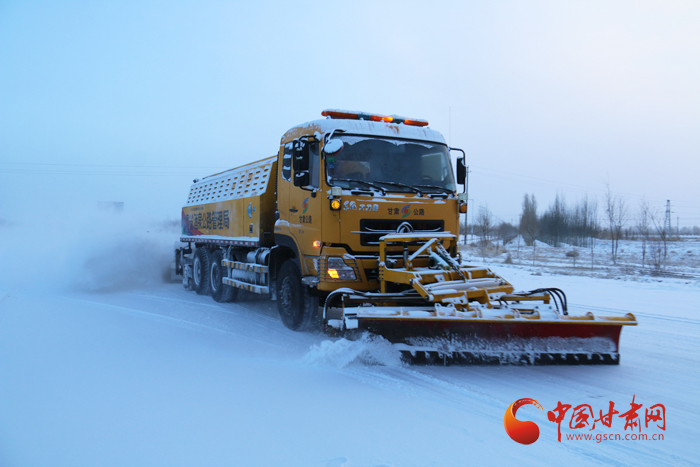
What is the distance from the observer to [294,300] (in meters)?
6.73

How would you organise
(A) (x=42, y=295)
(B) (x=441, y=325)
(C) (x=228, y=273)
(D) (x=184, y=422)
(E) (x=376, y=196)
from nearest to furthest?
1. (D) (x=184, y=422)
2. (B) (x=441, y=325)
3. (E) (x=376, y=196)
4. (C) (x=228, y=273)
5. (A) (x=42, y=295)

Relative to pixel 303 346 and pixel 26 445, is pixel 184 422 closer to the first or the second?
pixel 26 445

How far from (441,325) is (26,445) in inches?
141

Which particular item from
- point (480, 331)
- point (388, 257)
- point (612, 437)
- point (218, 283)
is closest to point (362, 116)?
point (388, 257)

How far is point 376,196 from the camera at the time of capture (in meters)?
5.97

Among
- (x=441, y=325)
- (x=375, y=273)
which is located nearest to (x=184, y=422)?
(x=441, y=325)

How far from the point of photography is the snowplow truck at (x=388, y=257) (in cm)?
460

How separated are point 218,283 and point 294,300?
4228 mm

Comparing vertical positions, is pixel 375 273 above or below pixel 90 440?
above

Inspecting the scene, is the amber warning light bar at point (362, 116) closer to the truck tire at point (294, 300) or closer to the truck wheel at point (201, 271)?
the truck tire at point (294, 300)

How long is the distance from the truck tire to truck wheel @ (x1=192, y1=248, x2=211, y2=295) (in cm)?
447

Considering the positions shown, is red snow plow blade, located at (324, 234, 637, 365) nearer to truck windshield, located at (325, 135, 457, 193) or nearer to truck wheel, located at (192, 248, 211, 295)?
truck windshield, located at (325, 135, 457, 193)

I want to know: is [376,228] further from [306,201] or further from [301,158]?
[301,158]

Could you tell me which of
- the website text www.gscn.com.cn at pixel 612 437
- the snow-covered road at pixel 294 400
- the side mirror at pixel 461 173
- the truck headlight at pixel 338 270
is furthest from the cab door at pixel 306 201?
the website text www.gscn.com.cn at pixel 612 437
